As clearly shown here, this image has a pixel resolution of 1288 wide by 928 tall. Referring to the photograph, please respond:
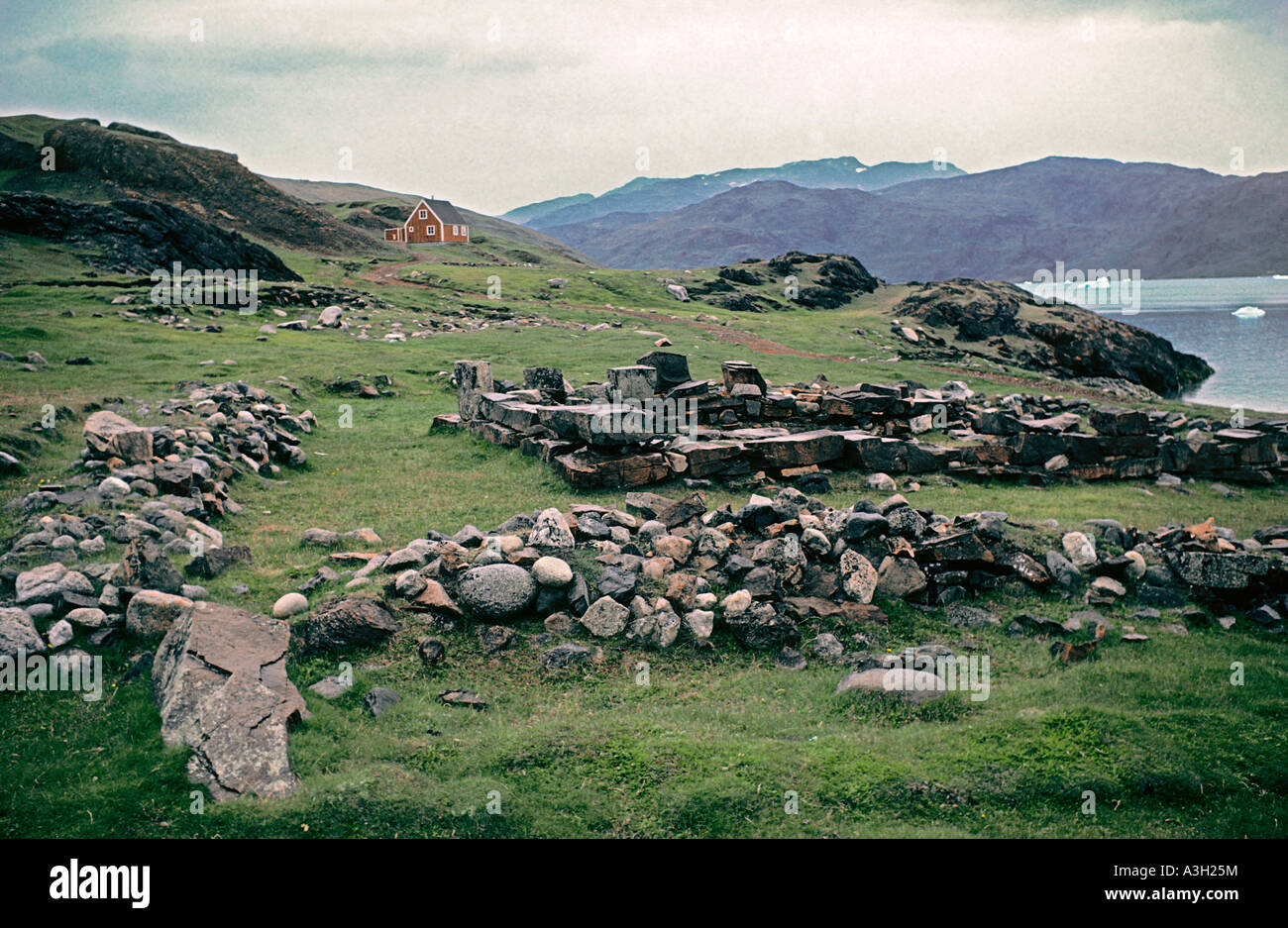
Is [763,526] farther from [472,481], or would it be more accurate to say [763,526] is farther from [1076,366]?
[1076,366]

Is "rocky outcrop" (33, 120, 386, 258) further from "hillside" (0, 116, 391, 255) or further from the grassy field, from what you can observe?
the grassy field

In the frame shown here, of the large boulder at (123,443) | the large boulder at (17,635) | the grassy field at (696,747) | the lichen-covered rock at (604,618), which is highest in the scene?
the large boulder at (123,443)

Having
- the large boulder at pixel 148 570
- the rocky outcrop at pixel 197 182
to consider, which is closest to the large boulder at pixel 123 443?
the large boulder at pixel 148 570

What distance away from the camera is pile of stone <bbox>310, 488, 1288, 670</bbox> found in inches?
384

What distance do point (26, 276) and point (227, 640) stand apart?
134 ft

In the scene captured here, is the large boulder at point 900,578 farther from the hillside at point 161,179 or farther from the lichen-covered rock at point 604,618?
the hillside at point 161,179

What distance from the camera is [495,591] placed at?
9.77 metres

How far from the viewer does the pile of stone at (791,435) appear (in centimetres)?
1709

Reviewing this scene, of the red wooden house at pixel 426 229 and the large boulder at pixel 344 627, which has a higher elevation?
the red wooden house at pixel 426 229

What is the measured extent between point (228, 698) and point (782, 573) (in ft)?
23.2

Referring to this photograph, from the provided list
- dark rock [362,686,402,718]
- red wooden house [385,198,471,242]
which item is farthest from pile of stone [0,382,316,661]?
red wooden house [385,198,471,242]

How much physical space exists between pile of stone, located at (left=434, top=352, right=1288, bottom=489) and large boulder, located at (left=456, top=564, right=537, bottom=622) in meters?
6.38

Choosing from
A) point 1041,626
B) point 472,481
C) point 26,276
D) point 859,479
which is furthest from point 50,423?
point 26,276

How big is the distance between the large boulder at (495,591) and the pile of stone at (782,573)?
2 cm
